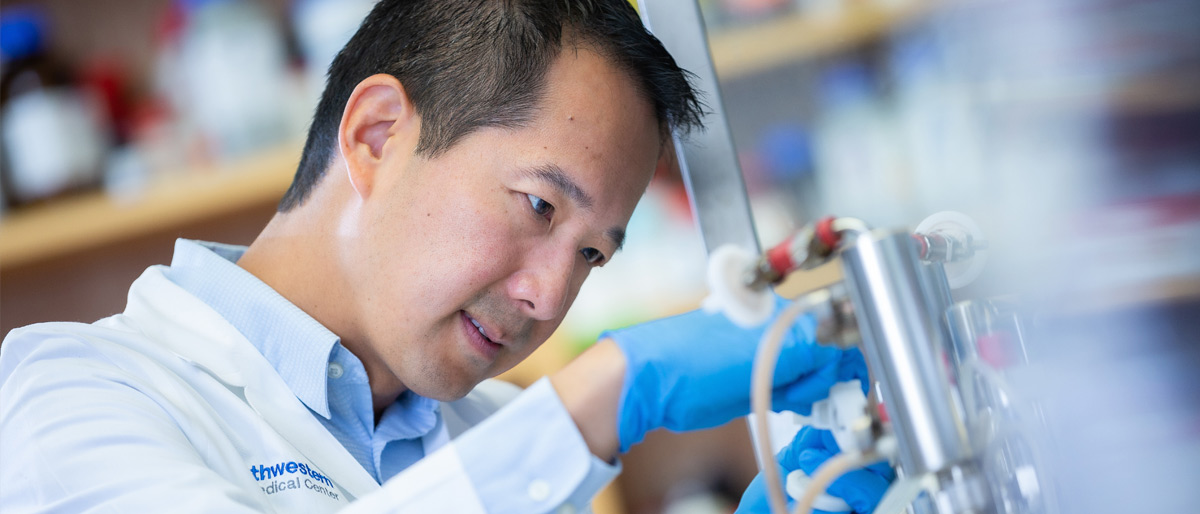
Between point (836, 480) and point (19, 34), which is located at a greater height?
point (19, 34)

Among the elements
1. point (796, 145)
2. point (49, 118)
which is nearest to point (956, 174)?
point (796, 145)

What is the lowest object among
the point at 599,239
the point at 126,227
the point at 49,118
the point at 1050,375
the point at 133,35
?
the point at 1050,375

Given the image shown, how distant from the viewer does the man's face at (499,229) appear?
0.79 meters

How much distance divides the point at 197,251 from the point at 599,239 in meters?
0.41

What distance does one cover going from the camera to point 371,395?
3.01 feet

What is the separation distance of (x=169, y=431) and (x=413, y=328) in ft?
0.72

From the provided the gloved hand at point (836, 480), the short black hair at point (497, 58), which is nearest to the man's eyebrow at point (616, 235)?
the short black hair at point (497, 58)

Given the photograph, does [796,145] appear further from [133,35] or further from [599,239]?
[133,35]

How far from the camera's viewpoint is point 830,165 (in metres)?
1.01

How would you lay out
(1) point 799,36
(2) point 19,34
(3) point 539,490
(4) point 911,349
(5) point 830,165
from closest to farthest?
(4) point 911,349
(3) point 539,490
(5) point 830,165
(1) point 799,36
(2) point 19,34

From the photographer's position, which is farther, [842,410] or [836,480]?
[836,480]

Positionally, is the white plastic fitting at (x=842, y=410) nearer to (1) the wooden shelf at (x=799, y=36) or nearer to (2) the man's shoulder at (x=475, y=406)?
(1) the wooden shelf at (x=799, y=36)

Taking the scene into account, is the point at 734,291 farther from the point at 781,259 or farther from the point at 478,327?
the point at 478,327

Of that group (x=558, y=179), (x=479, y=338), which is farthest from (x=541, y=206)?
(x=479, y=338)
